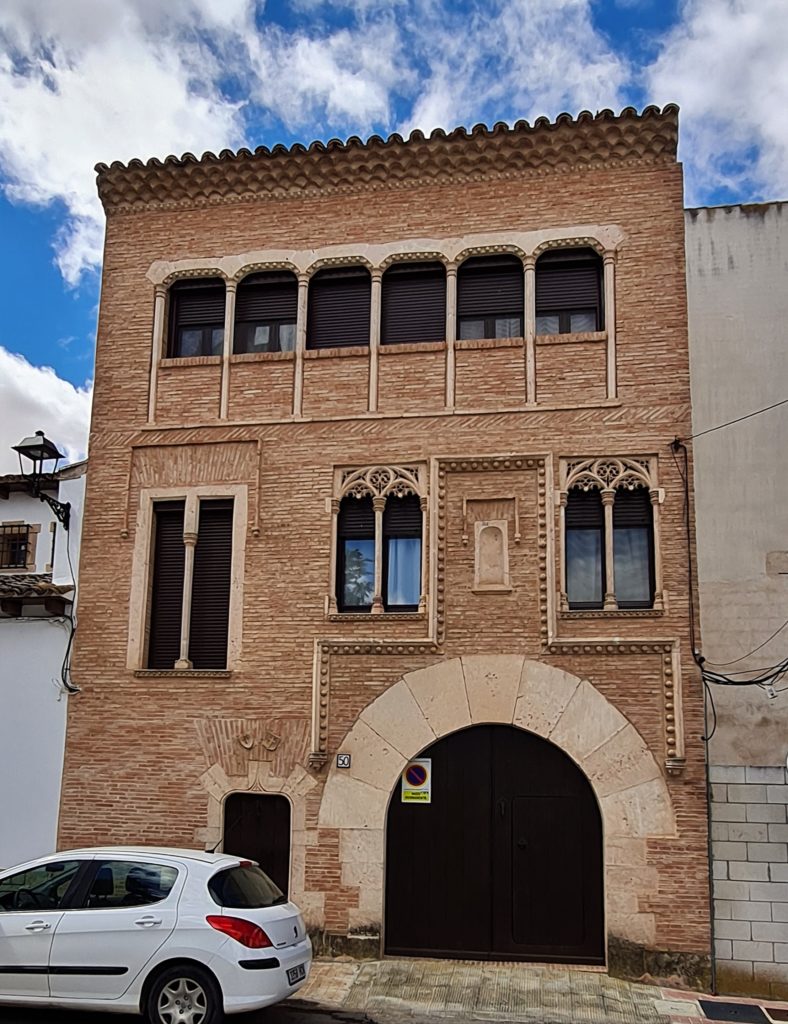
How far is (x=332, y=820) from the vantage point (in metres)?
11.2

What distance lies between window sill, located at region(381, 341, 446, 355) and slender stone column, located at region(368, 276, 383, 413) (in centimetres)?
11

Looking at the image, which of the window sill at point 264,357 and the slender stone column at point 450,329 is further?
the window sill at point 264,357

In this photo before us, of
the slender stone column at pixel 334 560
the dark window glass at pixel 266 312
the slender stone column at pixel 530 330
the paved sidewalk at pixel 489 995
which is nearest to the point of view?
the paved sidewalk at pixel 489 995

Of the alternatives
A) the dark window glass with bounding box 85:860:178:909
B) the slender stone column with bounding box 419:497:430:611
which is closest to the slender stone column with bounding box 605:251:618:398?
the slender stone column with bounding box 419:497:430:611

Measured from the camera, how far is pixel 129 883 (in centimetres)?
830

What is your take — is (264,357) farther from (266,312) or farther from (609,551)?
(609,551)

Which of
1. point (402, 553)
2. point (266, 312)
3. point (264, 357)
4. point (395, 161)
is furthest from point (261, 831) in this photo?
point (395, 161)

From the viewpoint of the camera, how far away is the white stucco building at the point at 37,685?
39.1ft

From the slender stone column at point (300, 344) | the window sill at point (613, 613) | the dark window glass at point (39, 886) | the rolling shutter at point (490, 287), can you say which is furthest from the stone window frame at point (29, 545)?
the window sill at point (613, 613)

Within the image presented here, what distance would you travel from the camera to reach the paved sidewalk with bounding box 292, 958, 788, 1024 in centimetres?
917

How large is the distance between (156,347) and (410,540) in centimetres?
415

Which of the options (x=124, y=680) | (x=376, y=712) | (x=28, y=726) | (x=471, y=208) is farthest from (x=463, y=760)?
(x=471, y=208)

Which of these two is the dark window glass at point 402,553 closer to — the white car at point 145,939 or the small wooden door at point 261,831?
the small wooden door at point 261,831

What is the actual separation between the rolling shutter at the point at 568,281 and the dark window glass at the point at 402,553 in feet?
9.25
